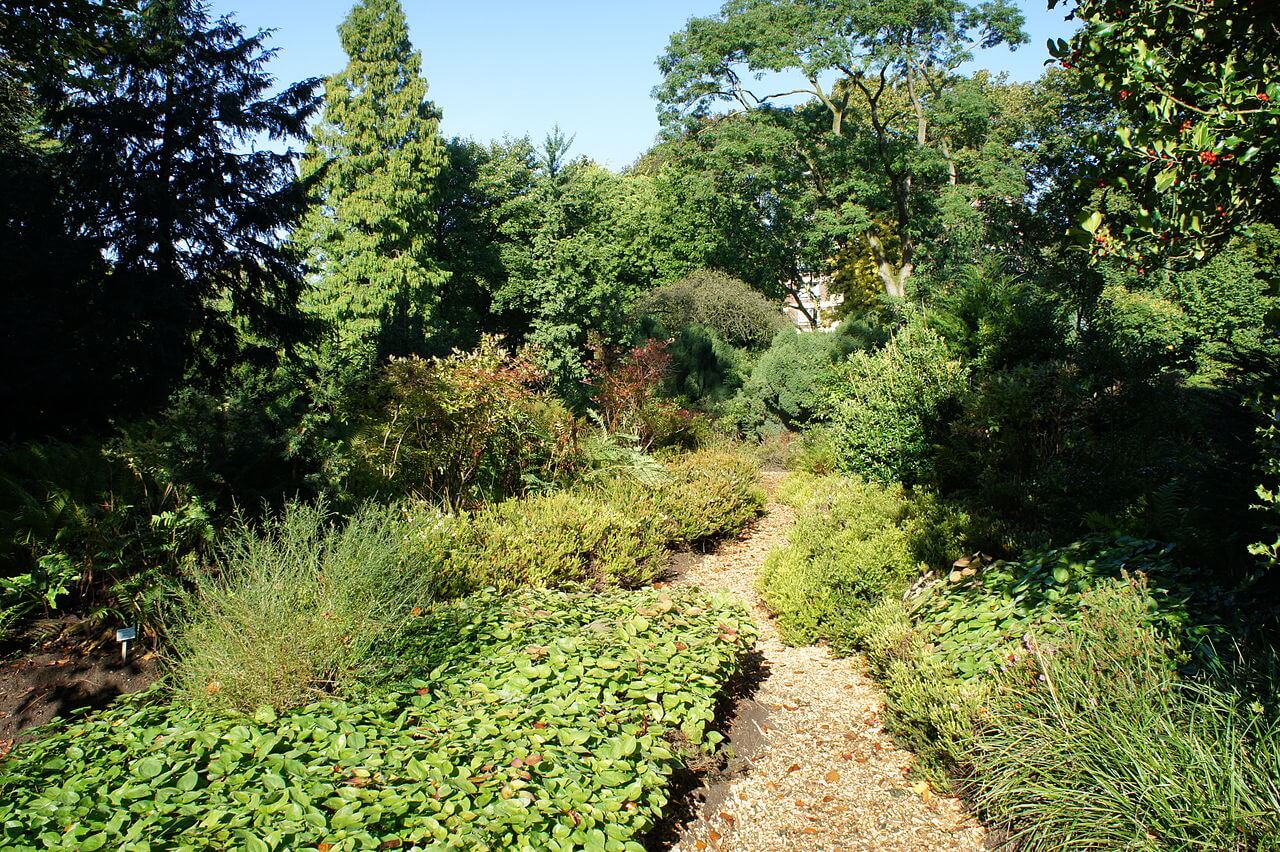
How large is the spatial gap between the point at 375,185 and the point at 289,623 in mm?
19810

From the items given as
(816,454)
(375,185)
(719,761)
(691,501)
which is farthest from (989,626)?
(375,185)

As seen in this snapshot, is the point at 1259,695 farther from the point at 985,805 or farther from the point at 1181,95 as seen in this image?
the point at 1181,95

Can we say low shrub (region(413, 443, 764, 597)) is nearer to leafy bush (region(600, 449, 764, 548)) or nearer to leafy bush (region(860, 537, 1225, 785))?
leafy bush (region(600, 449, 764, 548))

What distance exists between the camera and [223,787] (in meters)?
2.82

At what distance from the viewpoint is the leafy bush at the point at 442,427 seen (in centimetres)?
718

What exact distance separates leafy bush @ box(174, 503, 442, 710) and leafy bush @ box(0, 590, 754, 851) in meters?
0.14

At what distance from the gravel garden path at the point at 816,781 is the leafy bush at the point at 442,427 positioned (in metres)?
3.87

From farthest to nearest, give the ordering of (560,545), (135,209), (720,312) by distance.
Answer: (720,312) < (135,209) < (560,545)

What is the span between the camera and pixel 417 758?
121 inches

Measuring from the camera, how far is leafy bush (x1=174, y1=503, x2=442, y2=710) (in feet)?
11.4

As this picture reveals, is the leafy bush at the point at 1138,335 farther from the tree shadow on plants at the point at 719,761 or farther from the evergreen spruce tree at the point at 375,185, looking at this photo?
the evergreen spruce tree at the point at 375,185

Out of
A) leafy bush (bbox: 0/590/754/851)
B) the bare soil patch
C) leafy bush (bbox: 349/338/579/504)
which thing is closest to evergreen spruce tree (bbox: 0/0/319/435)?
leafy bush (bbox: 349/338/579/504)

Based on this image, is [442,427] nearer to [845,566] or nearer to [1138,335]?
[845,566]

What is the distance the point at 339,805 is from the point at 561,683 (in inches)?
48.6
